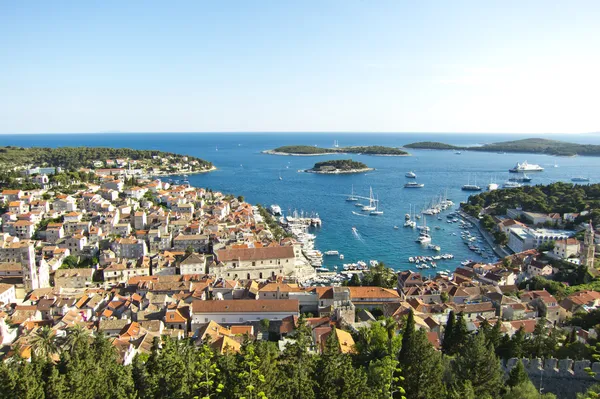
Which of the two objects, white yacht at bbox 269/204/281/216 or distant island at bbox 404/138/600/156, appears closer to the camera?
white yacht at bbox 269/204/281/216

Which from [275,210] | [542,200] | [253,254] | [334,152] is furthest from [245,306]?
[334,152]

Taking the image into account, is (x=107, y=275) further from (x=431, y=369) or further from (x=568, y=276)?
(x=568, y=276)

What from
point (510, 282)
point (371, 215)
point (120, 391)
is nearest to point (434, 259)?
point (510, 282)

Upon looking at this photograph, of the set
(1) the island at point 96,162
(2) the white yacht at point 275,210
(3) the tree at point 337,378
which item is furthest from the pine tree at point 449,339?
(1) the island at point 96,162

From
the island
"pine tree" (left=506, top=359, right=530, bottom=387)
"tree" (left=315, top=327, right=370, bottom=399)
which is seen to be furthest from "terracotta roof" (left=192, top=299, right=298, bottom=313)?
the island

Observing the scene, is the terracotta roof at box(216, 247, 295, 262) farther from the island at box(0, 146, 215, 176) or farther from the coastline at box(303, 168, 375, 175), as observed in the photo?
the coastline at box(303, 168, 375, 175)

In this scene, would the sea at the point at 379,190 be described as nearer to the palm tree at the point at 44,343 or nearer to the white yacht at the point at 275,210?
the white yacht at the point at 275,210

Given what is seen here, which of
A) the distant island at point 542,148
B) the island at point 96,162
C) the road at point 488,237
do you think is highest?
the distant island at point 542,148
